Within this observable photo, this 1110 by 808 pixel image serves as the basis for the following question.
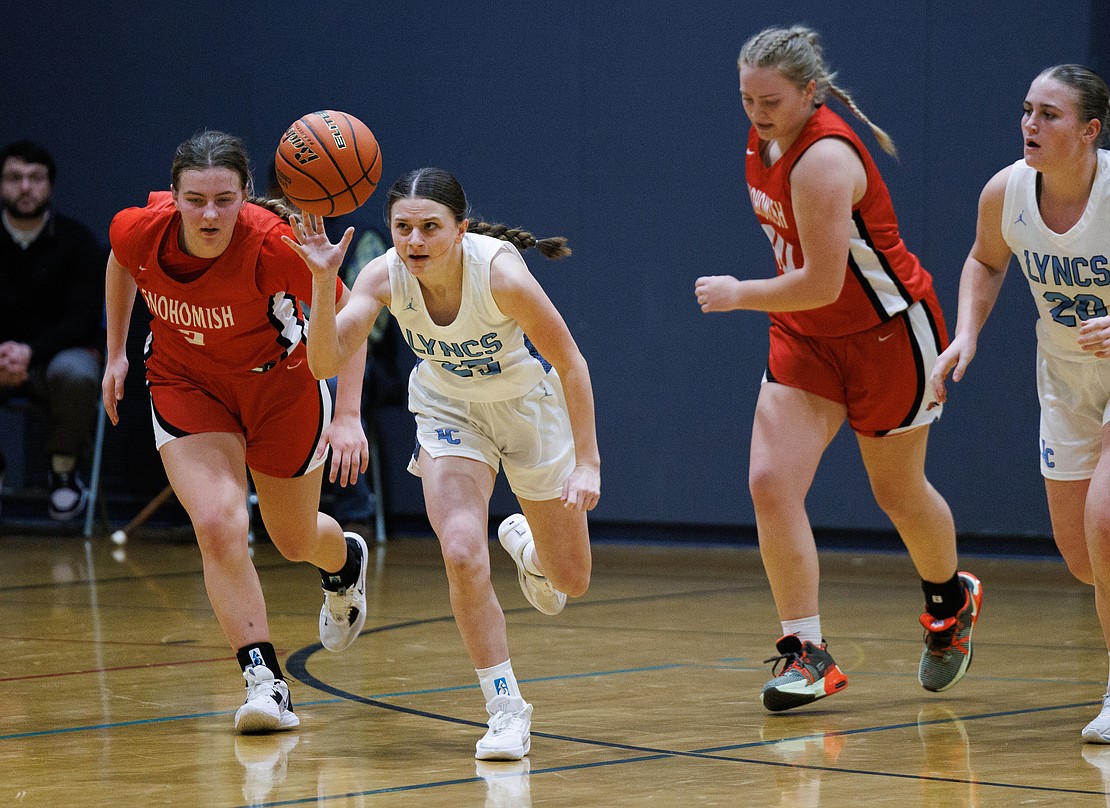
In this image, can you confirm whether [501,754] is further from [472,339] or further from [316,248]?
[316,248]

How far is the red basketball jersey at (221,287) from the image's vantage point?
437cm

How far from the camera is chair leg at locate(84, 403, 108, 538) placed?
935 centimetres

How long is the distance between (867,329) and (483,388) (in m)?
1.07

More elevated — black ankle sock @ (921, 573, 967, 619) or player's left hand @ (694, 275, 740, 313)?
A: player's left hand @ (694, 275, 740, 313)

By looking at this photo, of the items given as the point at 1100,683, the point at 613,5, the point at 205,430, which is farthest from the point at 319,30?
the point at 1100,683

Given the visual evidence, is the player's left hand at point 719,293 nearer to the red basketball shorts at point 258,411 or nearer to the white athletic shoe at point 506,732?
the white athletic shoe at point 506,732

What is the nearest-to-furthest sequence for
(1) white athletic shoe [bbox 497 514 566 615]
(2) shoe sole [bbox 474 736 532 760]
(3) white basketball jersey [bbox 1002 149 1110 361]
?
(2) shoe sole [bbox 474 736 532 760] < (3) white basketball jersey [bbox 1002 149 1110 361] < (1) white athletic shoe [bbox 497 514 566 615]

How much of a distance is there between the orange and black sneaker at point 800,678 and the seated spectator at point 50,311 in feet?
18.2

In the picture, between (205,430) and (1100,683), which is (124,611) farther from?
(1100,683)

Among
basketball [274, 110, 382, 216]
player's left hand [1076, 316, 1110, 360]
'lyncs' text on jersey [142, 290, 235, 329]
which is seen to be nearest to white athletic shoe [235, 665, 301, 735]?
'lyncs' text on jersey [142, 290, 235, 329]

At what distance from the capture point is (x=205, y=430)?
4438 mm

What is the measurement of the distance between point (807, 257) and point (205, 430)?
1677mm

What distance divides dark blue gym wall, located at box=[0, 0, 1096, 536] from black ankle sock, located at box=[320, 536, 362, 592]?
4.02 m

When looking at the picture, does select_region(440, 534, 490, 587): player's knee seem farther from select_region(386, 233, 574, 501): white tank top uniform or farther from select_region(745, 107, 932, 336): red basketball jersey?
select_region(745, 107, 932, 336): red basketball jersey
